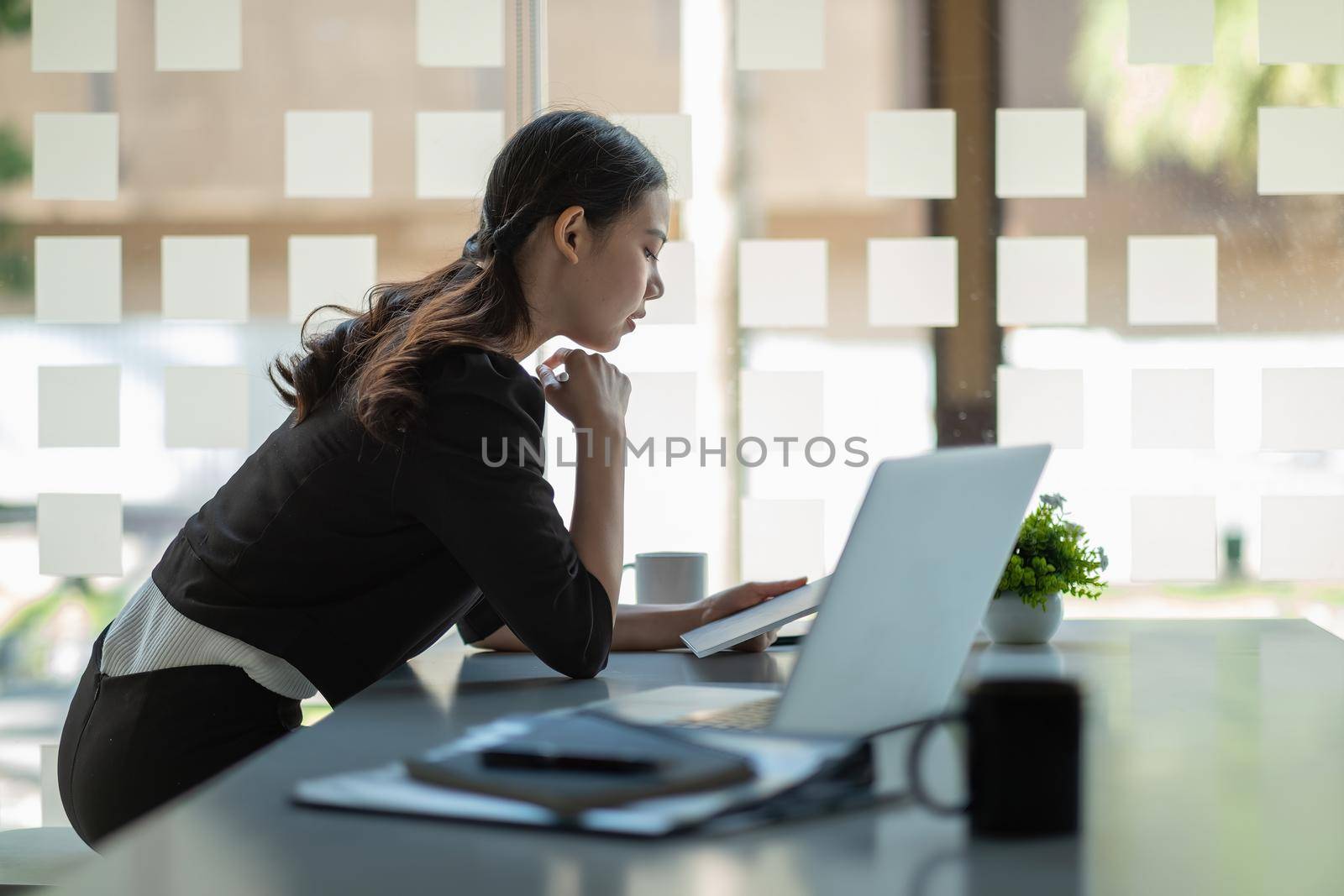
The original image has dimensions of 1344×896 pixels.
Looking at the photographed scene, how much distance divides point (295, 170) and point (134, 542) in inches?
36.5

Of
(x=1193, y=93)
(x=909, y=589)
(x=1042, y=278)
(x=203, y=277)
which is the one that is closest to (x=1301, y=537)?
(x=1042, y=278)

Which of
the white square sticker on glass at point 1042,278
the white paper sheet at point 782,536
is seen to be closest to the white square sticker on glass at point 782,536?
the white paper sheet at point 782,536

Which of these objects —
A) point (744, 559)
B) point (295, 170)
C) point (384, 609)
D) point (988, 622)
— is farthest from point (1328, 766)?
point (295, 170)

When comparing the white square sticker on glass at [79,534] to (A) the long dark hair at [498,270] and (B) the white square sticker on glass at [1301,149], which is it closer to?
(A) the long dark hair at [498,270]

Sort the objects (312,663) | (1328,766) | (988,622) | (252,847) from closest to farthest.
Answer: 1. (252,847)
2. (1328,766)
3. (312,663)
4. (988,622)

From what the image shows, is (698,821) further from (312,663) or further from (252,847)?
(312,663)

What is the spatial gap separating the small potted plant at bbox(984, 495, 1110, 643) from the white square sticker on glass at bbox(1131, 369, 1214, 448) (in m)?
1.30

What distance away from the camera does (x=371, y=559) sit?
135cm

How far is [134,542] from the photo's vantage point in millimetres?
2869

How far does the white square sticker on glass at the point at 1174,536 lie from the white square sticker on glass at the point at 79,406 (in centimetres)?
232

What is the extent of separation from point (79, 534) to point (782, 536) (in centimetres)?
160

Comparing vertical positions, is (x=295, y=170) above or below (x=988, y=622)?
above

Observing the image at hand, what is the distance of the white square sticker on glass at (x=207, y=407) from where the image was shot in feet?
9.36

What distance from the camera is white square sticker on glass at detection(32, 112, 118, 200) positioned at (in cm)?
287
